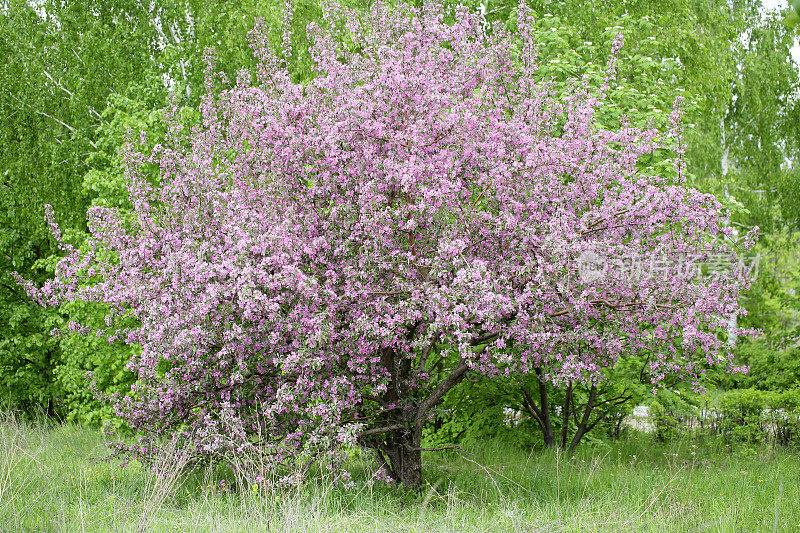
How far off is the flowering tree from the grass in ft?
1.68

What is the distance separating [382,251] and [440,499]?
7.99ft

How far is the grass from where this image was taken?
→ 5.38m

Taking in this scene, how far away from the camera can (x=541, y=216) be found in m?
5.93

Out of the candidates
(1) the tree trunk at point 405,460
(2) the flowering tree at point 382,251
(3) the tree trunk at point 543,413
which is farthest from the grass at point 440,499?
(3) the tree trunk at point 543,413

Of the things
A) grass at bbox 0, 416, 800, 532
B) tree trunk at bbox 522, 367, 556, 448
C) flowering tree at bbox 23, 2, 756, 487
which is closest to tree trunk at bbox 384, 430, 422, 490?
grass at bbox 0, 416, 800, 532

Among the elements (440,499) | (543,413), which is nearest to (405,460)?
(440,499)

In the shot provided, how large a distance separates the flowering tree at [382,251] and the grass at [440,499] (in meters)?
0.51

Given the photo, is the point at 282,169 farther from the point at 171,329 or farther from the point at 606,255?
the point at 606,255

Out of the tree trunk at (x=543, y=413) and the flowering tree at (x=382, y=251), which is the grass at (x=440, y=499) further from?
the tree trunk at (x=543, y=413)

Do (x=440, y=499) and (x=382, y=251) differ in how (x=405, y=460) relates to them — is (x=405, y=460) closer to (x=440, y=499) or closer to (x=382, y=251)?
(x=440, y=499)

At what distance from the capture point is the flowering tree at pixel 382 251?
224 inches

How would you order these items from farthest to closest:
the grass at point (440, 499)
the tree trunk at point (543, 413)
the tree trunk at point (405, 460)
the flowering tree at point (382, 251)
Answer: the tree trunk at point (543, 413) → the tree trunk at point (405, 460) → the flowering tree at point (382, 251) → the grass at point (440, 499)

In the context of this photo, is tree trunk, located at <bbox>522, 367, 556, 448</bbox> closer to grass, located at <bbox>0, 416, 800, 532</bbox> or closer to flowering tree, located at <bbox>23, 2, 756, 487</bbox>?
grass, located at <bbox>0, 416, 800, 532</bbox>

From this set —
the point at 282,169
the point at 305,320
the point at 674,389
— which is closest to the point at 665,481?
the point at 674,389
